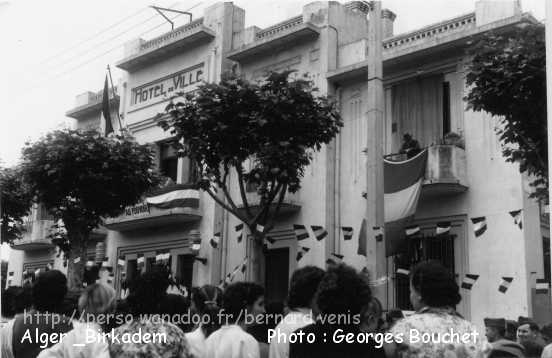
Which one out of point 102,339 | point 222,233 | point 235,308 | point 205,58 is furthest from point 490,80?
point 205,58

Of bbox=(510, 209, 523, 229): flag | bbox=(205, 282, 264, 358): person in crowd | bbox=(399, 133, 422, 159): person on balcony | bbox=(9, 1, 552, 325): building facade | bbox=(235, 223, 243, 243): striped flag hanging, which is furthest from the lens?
bbox=(235, 223, 243, 243): striped flag hanging

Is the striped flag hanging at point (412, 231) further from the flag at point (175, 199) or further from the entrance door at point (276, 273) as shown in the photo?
the flag at point (175, 199)

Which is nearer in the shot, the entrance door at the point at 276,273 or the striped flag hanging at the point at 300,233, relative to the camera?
the striped flag hanging at the point at 300,233

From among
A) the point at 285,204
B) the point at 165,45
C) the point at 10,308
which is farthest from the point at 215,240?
the point at 10,308

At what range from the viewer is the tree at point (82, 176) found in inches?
575

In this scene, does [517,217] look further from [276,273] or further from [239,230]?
[239,230]

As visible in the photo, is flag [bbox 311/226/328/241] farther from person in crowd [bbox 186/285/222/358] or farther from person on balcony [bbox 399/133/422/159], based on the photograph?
person in crowd [bbox 186/285/222/358]

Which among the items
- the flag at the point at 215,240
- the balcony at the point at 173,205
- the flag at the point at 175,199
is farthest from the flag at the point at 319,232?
the flag at the point at 175,199

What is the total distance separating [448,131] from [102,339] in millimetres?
10330

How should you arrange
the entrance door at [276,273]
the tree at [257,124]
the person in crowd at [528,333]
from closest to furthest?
the person in crowd at [528,333], the tree at [257,124], the entrance door at [276,273]

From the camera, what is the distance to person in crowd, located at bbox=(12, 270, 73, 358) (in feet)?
14.8

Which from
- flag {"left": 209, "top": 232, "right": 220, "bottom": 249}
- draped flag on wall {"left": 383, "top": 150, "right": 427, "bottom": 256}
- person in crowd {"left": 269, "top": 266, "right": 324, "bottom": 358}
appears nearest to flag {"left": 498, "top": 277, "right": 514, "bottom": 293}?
draped flag on wall {"left": 383, "top": 150, "right": 427, "bottom": 256}

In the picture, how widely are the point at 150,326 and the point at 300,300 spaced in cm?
106

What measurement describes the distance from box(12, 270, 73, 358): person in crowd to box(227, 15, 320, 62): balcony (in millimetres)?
11395
